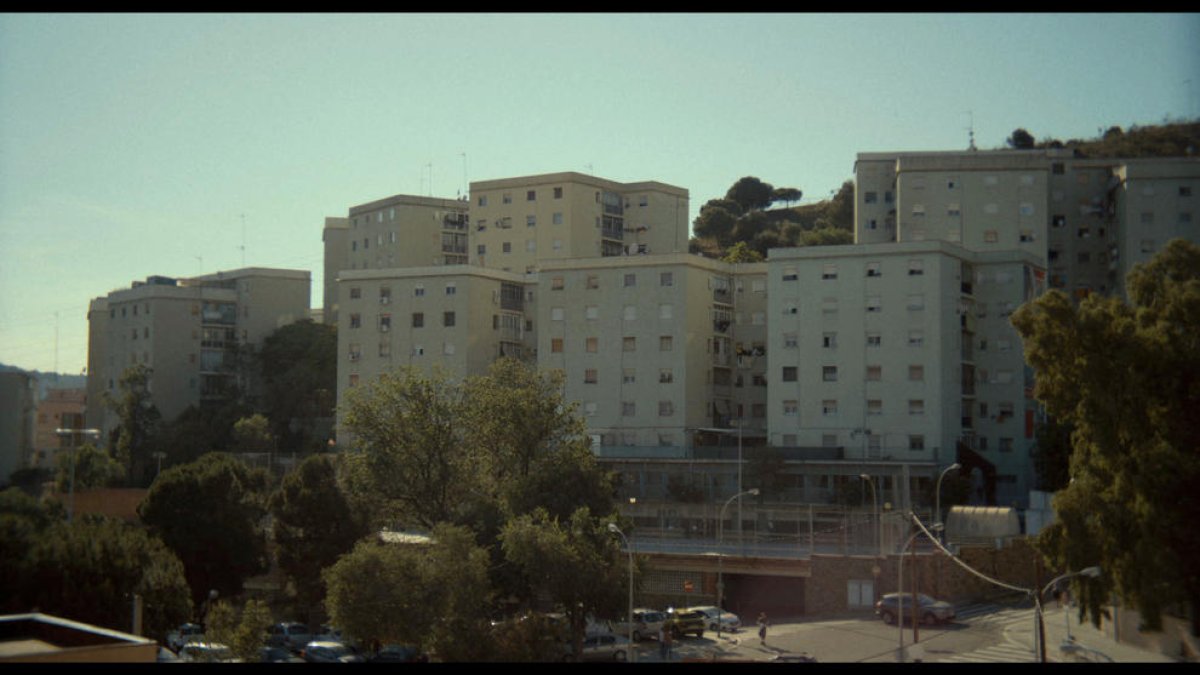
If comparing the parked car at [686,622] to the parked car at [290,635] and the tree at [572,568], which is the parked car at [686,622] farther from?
the parked car at [290,635]

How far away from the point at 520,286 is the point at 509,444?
21931 mm

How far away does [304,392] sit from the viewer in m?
52.3

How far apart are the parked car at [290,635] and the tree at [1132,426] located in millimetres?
16183

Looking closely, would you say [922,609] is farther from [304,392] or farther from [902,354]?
[304,392]

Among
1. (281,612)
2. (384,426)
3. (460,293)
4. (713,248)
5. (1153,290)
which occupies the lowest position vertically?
(281,612)

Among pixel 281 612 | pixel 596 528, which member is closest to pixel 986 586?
pixel 596 528

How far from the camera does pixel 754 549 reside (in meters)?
29.3

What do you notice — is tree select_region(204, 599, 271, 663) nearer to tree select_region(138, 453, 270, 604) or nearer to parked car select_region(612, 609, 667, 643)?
parked car select_region(612, 609, 667, 643)

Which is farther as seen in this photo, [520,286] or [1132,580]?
[520,286]

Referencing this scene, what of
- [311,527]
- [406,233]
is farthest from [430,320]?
[311,527]

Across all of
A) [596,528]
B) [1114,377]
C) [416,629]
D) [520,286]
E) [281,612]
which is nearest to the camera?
[1114,377]

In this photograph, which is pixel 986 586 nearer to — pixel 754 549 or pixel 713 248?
pixel 754 549

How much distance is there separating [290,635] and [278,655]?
3.25m

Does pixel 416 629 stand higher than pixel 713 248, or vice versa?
pixel 713 248
